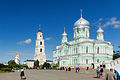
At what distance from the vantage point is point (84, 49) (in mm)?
59250

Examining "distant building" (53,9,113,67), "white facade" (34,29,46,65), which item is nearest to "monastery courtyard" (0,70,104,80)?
"distant building" (53,9,113,67)

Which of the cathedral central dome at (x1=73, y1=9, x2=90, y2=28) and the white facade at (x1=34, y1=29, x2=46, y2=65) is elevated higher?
the cathedral central dome at (x1=73, y1=9, x2=90, y2=28)

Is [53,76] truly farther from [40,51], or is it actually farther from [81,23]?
[40,51]

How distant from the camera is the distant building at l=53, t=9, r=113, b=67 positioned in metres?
59.2

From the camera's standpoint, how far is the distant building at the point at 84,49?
59.2 meters

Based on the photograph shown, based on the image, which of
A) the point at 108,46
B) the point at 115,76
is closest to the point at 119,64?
the point at 115,76

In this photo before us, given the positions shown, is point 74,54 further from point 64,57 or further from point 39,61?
point 39,61

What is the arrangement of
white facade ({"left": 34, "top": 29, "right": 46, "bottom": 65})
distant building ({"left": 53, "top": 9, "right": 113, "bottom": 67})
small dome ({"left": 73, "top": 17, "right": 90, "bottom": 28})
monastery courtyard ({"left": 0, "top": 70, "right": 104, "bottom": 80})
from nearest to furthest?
monastery courtyard ({"left": 0, "top": 70, "right": 104, "bottom": 80}) < distant building ({"left": 53, "top": 9, "right": 113, "bottom": 67}) < small dome ({"left": 73, "top": 17, "right": 90, "bottom": 28}) < white facade ({"left": 34, "top": 29, "right": 46, "bottom": 65})

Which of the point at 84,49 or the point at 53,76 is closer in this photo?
the point at 53,76

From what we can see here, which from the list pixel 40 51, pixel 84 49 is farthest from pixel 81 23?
pixel 40 51

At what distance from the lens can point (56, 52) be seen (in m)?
83.6

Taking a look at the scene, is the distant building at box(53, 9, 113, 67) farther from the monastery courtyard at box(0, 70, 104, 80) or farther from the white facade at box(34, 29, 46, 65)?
the monastery courtyard at box(0, 70, 104, 80)

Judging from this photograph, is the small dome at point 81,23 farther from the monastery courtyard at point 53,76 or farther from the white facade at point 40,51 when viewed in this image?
the monastery courtyard at point 53,76

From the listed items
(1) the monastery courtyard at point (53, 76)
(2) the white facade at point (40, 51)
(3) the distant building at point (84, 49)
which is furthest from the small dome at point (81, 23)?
(1) the monastery courtyard at point (53, 76)
